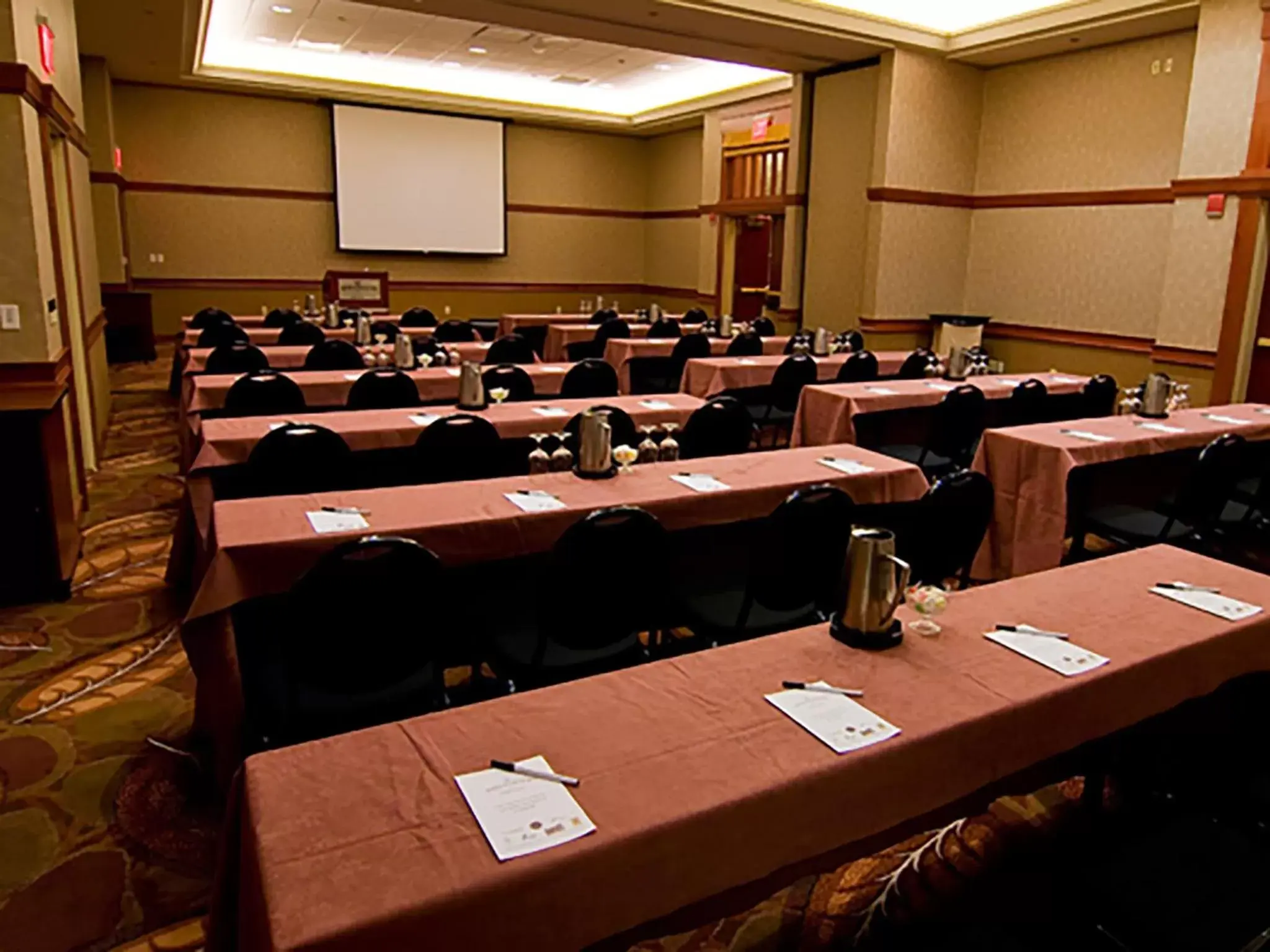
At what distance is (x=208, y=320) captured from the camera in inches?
362

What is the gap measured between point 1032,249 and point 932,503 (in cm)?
776

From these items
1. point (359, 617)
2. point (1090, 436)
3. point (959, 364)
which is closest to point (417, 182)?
point (959, 364)

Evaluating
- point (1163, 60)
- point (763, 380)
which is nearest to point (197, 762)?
point (763, 380)

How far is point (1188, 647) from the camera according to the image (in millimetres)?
2254

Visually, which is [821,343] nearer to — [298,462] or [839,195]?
[839,195]

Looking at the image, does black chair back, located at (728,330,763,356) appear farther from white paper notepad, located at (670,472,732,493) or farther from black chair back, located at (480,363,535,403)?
white paper notepad, located at (670,472,732,493)

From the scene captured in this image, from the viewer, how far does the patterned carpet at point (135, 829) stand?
234cm

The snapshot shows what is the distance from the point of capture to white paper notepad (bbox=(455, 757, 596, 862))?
1451mm

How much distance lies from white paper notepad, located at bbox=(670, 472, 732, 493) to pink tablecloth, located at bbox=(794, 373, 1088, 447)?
229 cm

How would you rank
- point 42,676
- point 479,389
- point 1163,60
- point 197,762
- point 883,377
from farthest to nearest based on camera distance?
point 1163,60, point 883,377, point 479,389, point 42,676, point 197,762

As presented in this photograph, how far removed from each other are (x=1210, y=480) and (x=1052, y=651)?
9.02 ft

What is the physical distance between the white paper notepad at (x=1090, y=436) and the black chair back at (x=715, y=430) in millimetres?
1680

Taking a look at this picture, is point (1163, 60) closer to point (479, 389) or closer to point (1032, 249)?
point (1032, 249)

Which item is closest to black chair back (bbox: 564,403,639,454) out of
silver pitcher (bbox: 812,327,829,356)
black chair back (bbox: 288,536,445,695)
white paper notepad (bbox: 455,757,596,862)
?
black chair back (bbox: 288,536,445,695)
